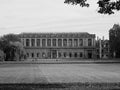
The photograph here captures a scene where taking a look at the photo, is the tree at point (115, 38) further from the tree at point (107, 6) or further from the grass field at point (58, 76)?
the tree at point (107, 6)

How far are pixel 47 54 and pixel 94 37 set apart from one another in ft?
92.0

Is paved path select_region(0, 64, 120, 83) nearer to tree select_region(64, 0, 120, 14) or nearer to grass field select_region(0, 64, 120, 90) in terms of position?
grass field select_region(0, 64, 120, 90)

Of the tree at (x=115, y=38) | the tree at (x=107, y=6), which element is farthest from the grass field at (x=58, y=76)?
the tree at (x=115, y=38)

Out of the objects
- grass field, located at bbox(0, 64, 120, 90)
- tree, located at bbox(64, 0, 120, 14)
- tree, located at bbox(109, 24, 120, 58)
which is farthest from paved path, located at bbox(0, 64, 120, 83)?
tree, located at bbox(109, 24, 120, 58)

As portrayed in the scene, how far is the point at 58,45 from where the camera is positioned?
17450 centimetres

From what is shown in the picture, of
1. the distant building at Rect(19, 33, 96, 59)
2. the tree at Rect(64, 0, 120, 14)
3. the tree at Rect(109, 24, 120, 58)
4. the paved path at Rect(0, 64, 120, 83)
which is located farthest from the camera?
the distant building at Rect(19, 33, 96, 59)

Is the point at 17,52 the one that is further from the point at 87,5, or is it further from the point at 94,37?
the point at 87,5

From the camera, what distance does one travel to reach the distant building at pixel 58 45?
17125 cm

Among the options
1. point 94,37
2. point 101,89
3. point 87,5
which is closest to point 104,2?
point 87,5

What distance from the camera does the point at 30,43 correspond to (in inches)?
6791

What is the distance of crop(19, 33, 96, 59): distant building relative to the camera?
562 feet

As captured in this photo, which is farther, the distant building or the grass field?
the distant building

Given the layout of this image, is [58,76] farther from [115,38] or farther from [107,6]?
[115,38]

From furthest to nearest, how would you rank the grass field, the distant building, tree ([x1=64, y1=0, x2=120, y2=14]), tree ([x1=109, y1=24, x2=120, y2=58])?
the distant building → tree ([x1=109, y1=24, x2=120, y2=58]) → the grass field → tree ([x1=64, y1=0, x2=120, y2=14])
